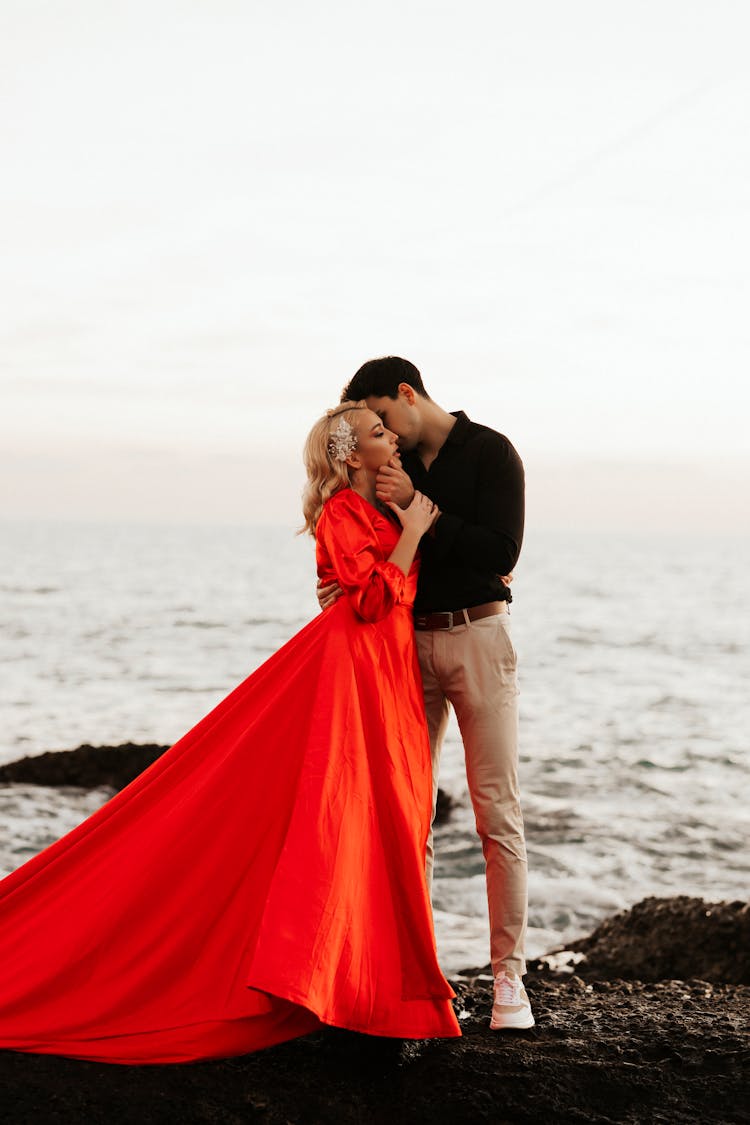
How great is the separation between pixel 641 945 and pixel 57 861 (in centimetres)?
408

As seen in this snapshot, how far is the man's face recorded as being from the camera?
4070mm

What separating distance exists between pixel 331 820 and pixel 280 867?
232 millimetres

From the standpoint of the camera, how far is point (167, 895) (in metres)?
3.73

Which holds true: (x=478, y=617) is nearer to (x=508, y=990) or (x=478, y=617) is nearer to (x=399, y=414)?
(x=399, y=414)

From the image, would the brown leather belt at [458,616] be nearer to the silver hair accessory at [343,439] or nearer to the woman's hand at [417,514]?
the woman's hand at [417,514]

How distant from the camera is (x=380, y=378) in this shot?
4.09 metres

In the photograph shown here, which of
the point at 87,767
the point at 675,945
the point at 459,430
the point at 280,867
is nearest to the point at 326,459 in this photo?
the point at 459,430

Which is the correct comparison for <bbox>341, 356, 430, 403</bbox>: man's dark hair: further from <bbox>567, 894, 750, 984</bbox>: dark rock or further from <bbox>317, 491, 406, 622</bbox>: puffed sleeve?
<bbox>567, 894, 750, 984</bbox>: dark rock

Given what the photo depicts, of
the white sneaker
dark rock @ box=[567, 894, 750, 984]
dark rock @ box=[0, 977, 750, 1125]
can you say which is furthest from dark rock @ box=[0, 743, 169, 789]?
dark rock @ box=[0, 977, 750, 1125]

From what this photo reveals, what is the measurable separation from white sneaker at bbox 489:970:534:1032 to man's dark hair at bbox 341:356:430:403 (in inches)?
89.5

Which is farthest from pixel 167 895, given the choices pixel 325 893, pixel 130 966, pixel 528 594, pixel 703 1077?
pixel 528 594

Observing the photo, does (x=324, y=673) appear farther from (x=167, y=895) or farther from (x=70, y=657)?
(x=70, y=657)

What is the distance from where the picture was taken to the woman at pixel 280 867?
353 cm

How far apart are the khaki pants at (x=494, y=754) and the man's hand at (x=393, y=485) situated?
21.4 inches
